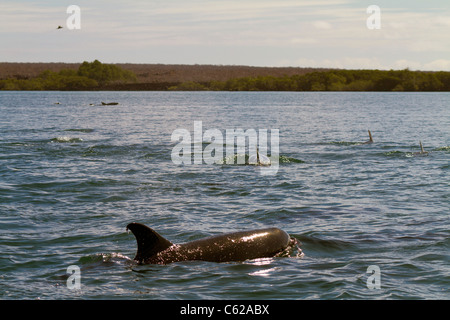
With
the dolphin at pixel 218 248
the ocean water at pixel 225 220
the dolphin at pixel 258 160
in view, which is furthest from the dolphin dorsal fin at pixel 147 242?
the dolphin at pixel 258 160

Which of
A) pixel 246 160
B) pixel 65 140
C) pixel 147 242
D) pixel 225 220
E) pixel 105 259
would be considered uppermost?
pixel 65 140

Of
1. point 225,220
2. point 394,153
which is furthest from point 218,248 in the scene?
point 394,153

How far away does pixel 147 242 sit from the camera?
11625 mm

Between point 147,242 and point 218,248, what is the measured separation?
4.98 ft

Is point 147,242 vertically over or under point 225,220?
over

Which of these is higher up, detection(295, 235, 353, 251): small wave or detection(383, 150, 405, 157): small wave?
detection(383, 150, 405, 157): small wave

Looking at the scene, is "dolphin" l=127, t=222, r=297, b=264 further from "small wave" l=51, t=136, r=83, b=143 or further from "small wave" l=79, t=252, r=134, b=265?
"small wave" l=51, t=136, r=83, b=143

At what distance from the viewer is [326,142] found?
40406 millimetres

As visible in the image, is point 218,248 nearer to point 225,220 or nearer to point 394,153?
point 225,220

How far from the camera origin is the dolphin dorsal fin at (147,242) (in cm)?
1117

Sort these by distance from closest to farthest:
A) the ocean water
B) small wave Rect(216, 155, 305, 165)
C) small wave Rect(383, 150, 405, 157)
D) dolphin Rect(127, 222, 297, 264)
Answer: the ocean water < dolphin Rect(127, 222, 297, 264) < small wave Rect(216, 155, 305, 165) < small wave Rect(383, 150, 405, 157)

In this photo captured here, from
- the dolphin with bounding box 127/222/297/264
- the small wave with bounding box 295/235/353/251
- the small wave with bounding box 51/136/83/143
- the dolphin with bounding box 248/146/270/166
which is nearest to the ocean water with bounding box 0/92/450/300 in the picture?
the small wave with bounding box 295/235/353/251

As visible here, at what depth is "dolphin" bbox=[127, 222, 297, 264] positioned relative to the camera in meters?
11.9
